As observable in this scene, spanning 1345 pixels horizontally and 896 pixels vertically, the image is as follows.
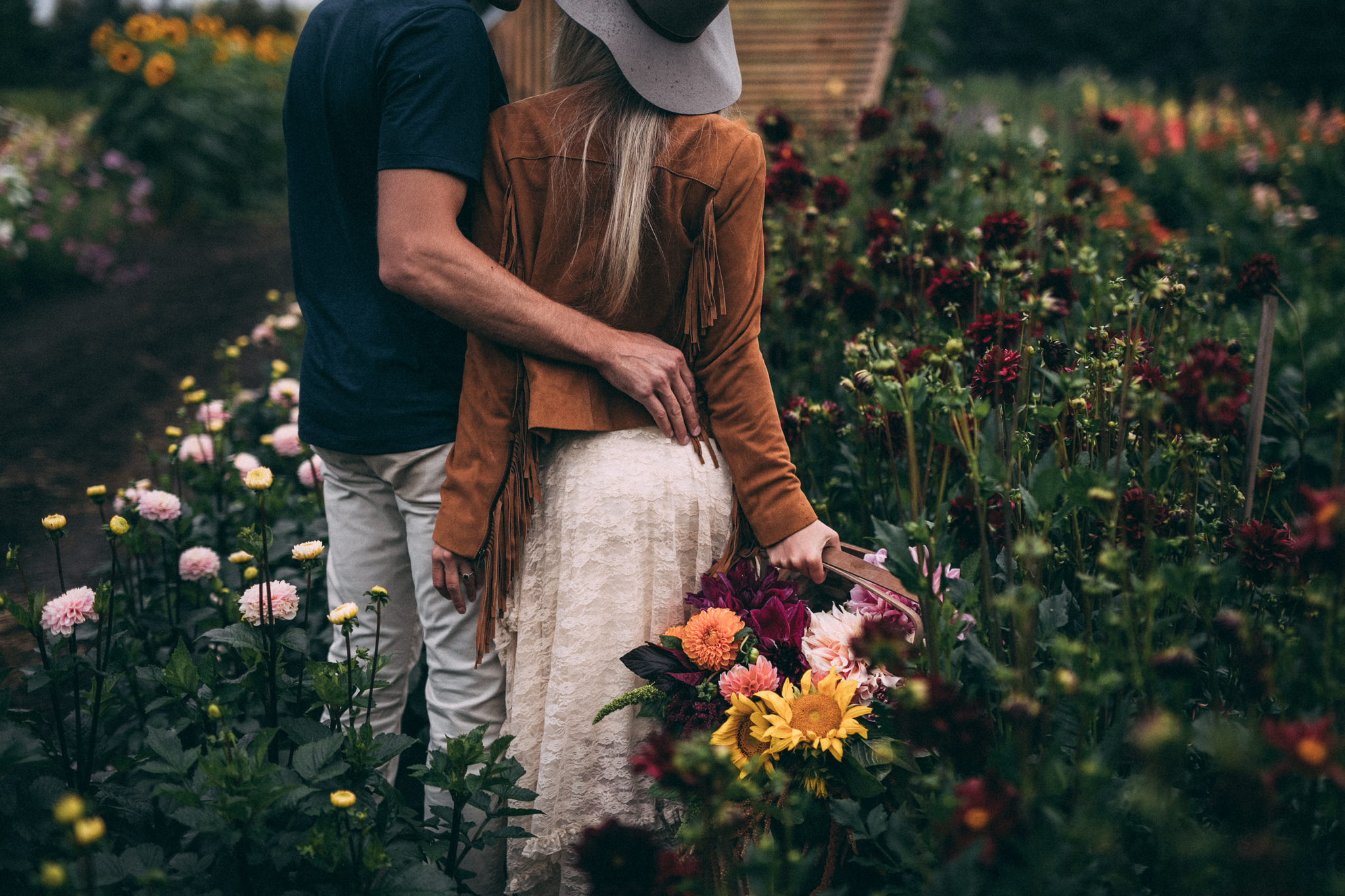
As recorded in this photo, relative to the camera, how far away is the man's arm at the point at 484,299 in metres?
1.36

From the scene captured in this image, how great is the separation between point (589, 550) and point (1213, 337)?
183 cm

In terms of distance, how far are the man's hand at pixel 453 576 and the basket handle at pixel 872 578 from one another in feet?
2.08

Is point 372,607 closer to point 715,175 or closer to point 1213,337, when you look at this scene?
point 715,175

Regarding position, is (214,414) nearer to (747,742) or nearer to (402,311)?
(402,311)

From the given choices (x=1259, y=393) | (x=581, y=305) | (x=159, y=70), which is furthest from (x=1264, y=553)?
(x=159, y=70)

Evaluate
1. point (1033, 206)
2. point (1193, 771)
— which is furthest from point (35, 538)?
point (1033, 206)

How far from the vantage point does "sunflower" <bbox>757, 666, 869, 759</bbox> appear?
1238 millimetres

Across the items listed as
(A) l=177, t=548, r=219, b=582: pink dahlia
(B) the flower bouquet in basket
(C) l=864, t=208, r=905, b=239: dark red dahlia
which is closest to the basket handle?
(B) the flower bouquet in basket

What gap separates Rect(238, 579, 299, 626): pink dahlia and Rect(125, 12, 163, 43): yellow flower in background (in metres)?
8.52

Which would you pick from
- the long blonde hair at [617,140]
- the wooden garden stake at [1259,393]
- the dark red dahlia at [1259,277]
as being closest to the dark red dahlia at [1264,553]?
the wooden garden stake at [1259,393]

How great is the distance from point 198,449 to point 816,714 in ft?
6.20

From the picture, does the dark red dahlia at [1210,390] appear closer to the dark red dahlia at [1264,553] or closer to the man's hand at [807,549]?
the dark red dahlia at [1264,553]

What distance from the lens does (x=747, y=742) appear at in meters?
1.33

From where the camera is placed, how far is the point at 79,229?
21.8ft
